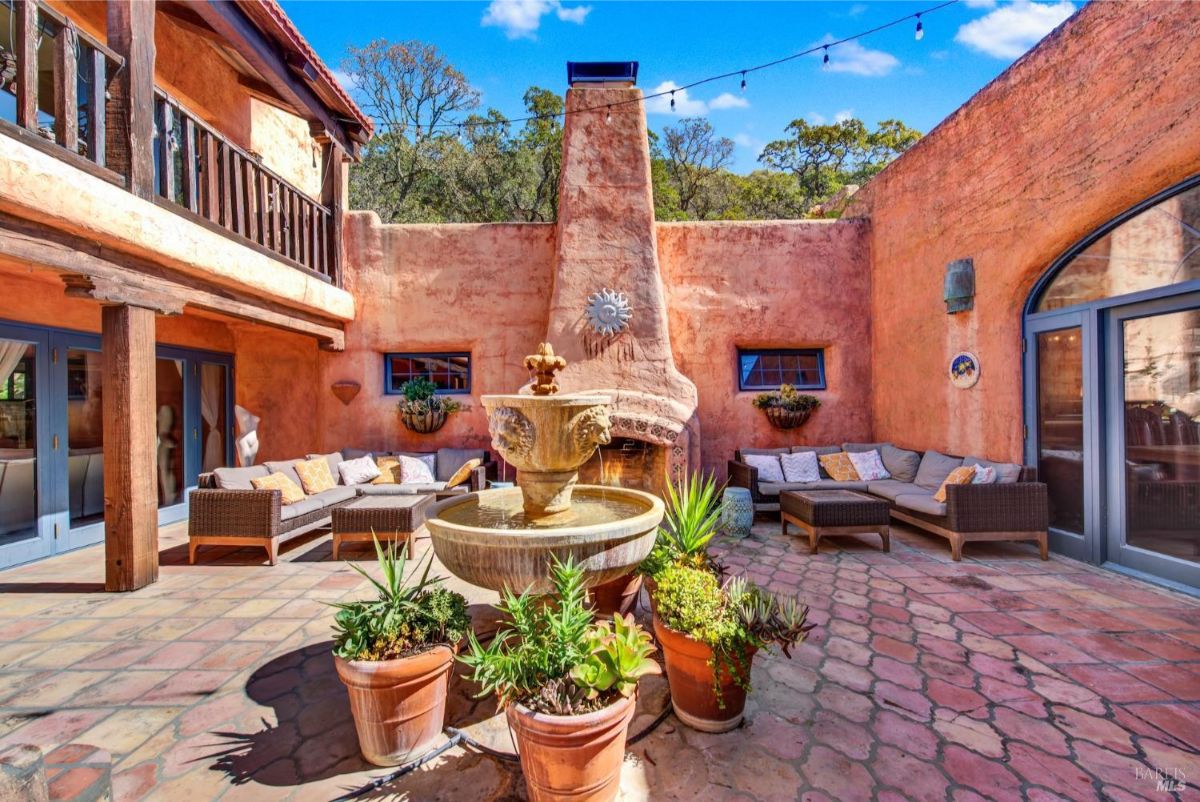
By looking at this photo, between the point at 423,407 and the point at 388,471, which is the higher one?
the point at 423,407

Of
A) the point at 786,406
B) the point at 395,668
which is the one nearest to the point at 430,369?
the point at 786,406

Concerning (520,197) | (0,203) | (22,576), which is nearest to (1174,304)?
(0,203)

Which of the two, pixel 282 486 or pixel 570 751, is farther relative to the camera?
pixel 282 486

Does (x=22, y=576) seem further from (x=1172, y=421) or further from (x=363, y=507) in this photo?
(x=1172, y=421)

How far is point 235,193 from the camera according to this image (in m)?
Result: 5.32

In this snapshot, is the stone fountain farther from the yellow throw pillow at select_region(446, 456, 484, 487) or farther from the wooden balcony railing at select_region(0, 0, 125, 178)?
the wooden balcony railing at select_region(0, 0, 125, 178)

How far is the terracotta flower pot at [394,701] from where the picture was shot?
82.0 inches

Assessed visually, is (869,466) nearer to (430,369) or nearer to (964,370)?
(964,370)

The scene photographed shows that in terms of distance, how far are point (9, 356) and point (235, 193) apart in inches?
103

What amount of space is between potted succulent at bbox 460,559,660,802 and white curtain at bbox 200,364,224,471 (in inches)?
285

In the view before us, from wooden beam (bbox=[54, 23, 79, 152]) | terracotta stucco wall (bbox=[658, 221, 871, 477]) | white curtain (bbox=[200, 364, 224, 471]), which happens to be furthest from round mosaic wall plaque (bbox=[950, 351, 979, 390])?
white curtain (bbox=[200, 364, 224, 471])

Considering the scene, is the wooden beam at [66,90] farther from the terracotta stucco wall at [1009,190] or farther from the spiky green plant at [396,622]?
the terracotta stucco wall at [1009,190]

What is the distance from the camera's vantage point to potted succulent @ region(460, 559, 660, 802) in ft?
5.82

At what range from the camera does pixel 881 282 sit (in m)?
7.36
